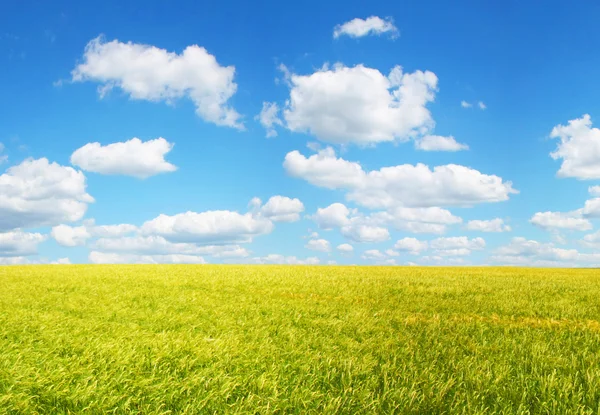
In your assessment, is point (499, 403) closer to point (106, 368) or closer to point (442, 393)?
point (442, 393)

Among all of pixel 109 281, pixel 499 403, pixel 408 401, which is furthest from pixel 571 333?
pixel 109 281

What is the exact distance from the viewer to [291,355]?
7527mm

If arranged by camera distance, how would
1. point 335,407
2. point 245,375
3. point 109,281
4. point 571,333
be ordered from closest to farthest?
point 335,407, point 245,375, point 571,333, point 109,281

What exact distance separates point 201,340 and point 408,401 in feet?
13.7

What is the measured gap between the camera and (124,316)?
10773mm

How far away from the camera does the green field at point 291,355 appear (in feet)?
18.5

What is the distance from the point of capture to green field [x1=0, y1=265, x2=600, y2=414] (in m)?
5.64

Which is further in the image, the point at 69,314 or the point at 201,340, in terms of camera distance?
the point at 69,314

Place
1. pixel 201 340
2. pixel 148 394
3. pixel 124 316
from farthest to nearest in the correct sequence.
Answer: pixel 124 316
pixel 201 340
pixel 148 394

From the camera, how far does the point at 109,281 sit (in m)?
18.9

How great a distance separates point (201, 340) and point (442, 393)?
4.45 meters

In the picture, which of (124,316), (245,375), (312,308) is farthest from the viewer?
(312,308)

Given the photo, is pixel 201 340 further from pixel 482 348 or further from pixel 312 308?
pixel 482 348

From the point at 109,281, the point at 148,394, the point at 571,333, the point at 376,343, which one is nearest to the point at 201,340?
the point at 148,394
